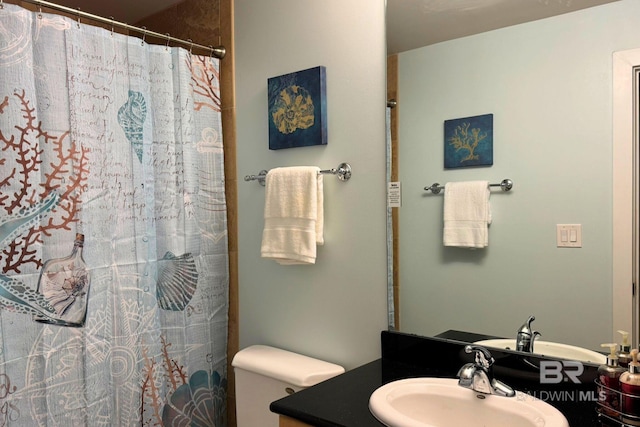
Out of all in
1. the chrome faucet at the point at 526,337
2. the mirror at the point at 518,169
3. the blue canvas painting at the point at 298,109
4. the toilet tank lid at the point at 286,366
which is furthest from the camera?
the blue canvas painting at the point at 298,109

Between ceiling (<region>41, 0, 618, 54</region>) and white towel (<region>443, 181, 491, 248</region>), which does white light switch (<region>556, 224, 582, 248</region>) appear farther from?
ceiling (<region>41, 0, 618, 54</region>)

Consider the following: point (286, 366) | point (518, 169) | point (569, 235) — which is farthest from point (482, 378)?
point (286, 366)

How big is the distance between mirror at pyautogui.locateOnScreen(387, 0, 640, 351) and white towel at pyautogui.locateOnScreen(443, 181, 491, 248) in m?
0.02

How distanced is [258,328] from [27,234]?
3.03 ft

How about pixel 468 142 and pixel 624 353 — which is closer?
pixel 624 353

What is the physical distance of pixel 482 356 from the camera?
4.56ft

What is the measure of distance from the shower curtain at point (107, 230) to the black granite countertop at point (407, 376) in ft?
2.36

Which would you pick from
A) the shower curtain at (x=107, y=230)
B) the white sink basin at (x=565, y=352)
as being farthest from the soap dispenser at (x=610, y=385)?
the shower curtain at (x=107, y=230)

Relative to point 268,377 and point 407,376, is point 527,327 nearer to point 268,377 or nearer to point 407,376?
point 407,376

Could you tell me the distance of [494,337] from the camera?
1.50 metres

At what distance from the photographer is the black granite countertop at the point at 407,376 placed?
127 centimetres

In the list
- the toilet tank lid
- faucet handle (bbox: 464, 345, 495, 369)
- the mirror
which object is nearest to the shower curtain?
the toilet tank lid

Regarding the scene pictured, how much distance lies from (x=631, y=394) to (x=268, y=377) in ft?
3.65

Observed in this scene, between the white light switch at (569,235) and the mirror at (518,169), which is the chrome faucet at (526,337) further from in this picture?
the white light switch at (569,235)
